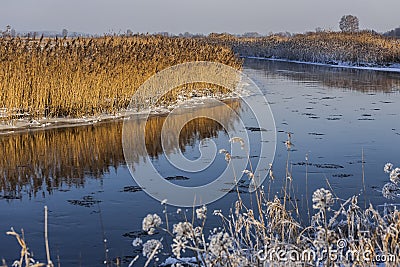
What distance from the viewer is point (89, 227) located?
5.34 m

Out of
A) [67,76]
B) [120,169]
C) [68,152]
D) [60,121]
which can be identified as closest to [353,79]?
[67,76]

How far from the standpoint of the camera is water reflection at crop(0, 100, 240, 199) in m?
6.98

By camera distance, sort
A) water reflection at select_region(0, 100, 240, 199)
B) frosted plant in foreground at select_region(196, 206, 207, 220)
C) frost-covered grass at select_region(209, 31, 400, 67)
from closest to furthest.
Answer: frosted plant in foreground at select_region(196, 206, 207, 220) < water reflection at select_region(0, 100, 240, 199) < frost-covered grass at select_region(209, 31, 400, 67)

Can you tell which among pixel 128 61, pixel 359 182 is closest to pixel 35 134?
pixel 128 61

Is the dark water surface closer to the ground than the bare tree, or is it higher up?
closer to the ground

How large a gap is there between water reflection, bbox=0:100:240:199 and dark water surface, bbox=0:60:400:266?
13 mm

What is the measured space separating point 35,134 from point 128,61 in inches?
145

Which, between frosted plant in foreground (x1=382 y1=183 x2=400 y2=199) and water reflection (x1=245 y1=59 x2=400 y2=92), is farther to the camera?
water reflection (x1=245 y1=59 x2=400 y2=92)

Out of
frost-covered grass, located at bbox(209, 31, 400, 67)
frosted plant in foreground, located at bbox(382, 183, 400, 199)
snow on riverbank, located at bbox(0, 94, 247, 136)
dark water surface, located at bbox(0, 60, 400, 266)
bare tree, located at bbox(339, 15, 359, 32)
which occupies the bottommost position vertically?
dark water surface, located at bbox(0, 60, 400, 266)

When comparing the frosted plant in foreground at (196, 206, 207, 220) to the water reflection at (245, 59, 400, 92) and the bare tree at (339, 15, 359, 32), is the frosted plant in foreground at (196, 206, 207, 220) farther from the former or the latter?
the bare tree at (339, 15, 359, 32)

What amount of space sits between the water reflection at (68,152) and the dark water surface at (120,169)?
0.01 meters

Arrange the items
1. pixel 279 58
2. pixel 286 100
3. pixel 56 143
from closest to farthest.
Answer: pixel 56 143 → pixel 286 100 → pixel 279 58

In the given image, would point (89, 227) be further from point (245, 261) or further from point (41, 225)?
point (245, 261)

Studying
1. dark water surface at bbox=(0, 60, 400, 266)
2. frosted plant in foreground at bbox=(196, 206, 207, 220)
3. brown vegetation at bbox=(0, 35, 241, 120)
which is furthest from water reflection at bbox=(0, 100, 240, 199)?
frosted plant in foreground at bbox=(196, 206, 207, 220)
